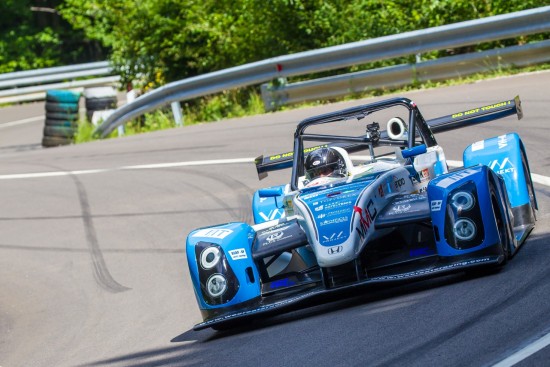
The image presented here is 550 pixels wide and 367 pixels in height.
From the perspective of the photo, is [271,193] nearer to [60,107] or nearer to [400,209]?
[400,209]

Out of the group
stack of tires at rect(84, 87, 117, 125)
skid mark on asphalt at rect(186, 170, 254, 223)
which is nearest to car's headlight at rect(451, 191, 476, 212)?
skid mark on asphalt at rect(186, 170, 254, 223)

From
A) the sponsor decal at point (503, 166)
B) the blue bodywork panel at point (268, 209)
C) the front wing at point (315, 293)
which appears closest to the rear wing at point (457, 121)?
the blue bodywork panel at point (268, 209)

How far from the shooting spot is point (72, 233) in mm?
12398

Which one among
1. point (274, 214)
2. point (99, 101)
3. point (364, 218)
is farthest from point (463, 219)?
point (99, 101)

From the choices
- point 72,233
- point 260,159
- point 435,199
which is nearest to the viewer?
point 435,199

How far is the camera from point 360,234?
23.8 ft

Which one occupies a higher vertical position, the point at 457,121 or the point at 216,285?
the point at 457,121

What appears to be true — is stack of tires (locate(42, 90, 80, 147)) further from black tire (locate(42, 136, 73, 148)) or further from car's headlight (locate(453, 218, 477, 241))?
car's headlight (locate(453, 218, 477, 241))

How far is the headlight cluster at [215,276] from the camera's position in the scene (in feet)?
24.8

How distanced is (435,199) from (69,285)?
4.45 meters

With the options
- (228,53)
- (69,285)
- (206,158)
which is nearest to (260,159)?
(69,285)

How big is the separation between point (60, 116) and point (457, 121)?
525 inches

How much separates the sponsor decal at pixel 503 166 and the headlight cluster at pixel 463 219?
153 cm

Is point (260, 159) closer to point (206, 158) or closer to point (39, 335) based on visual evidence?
point (39, 335)
